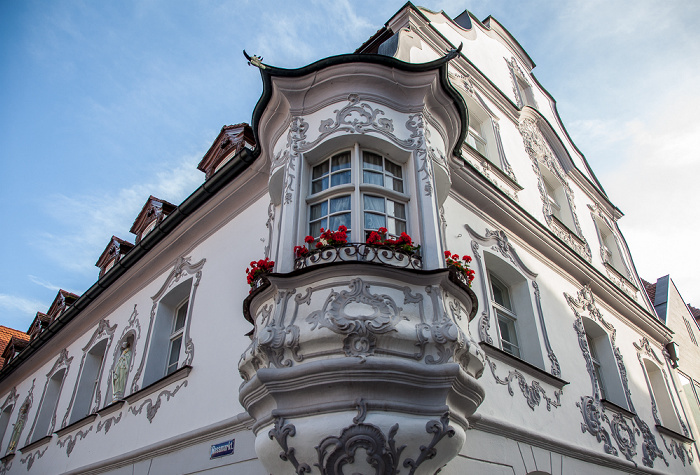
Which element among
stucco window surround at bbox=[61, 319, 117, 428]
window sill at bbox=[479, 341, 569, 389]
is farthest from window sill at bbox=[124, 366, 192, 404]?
window sill at bbox=[479, 341, 569, 389]

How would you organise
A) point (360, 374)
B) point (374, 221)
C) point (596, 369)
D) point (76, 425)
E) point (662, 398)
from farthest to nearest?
point (662, 398), point (596, 369), point (76, 425), point (374, 221), point (360, 374)

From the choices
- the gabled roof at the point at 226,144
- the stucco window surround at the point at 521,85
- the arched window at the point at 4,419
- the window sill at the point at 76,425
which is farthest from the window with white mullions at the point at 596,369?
the arched window at the point at 4,419

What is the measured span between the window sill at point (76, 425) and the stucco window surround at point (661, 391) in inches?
413

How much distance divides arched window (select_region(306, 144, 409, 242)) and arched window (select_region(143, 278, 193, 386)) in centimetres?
340

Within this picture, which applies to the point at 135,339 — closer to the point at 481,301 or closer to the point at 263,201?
the point at 263,201

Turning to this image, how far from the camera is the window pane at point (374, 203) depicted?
6.00 m

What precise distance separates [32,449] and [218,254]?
6822mm

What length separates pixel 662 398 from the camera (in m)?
11.4

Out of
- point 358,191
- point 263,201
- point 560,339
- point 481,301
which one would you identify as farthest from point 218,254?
point 560,339

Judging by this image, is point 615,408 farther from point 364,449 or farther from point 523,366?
point 364,449

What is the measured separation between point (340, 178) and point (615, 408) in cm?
614

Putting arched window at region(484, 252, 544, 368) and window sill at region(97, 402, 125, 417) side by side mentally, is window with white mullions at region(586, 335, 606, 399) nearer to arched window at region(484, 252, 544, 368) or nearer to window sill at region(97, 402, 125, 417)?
arched window at region(484, 252, 544, 368)

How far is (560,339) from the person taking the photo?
27.4 ft

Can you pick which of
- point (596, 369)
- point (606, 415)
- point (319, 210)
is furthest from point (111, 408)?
point (596, 369)
